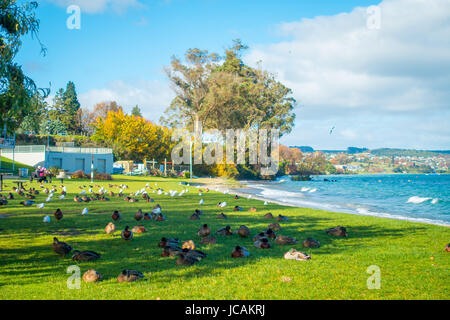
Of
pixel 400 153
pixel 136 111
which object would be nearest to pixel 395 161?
pixel 400 153

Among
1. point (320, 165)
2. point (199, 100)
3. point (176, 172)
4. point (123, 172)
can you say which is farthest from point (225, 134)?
point (320, 165)

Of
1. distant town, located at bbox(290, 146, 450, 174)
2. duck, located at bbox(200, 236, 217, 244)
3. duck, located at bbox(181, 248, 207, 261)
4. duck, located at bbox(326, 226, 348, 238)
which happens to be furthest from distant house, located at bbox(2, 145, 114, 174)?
distant town, located at bbox(290, 146, 450, 174)

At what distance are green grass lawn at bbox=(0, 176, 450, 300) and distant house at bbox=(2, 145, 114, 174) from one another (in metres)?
37.2

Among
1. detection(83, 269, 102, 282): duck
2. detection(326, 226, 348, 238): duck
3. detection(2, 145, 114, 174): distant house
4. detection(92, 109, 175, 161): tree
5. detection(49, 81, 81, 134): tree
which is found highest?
detection(49, 81, 81, 134): tree

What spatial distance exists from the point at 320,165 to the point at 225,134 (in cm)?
6650

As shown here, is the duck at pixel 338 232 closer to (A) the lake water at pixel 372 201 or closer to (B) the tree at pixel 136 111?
(A) the lake water at pixel 372 201

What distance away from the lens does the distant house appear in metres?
45.8

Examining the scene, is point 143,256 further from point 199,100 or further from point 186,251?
point 199,100

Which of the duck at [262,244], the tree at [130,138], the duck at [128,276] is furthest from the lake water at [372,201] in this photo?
the tree at [130,138]

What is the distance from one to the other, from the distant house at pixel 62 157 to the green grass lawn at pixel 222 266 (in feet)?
122

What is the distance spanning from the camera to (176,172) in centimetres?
5688

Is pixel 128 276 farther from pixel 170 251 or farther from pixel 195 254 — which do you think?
pixel 195 254

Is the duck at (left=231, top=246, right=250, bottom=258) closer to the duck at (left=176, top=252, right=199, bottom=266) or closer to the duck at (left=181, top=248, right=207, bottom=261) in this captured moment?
the duck at (left=181, top=248, right=207, bottom=261)

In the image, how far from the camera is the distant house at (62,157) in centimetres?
4584
